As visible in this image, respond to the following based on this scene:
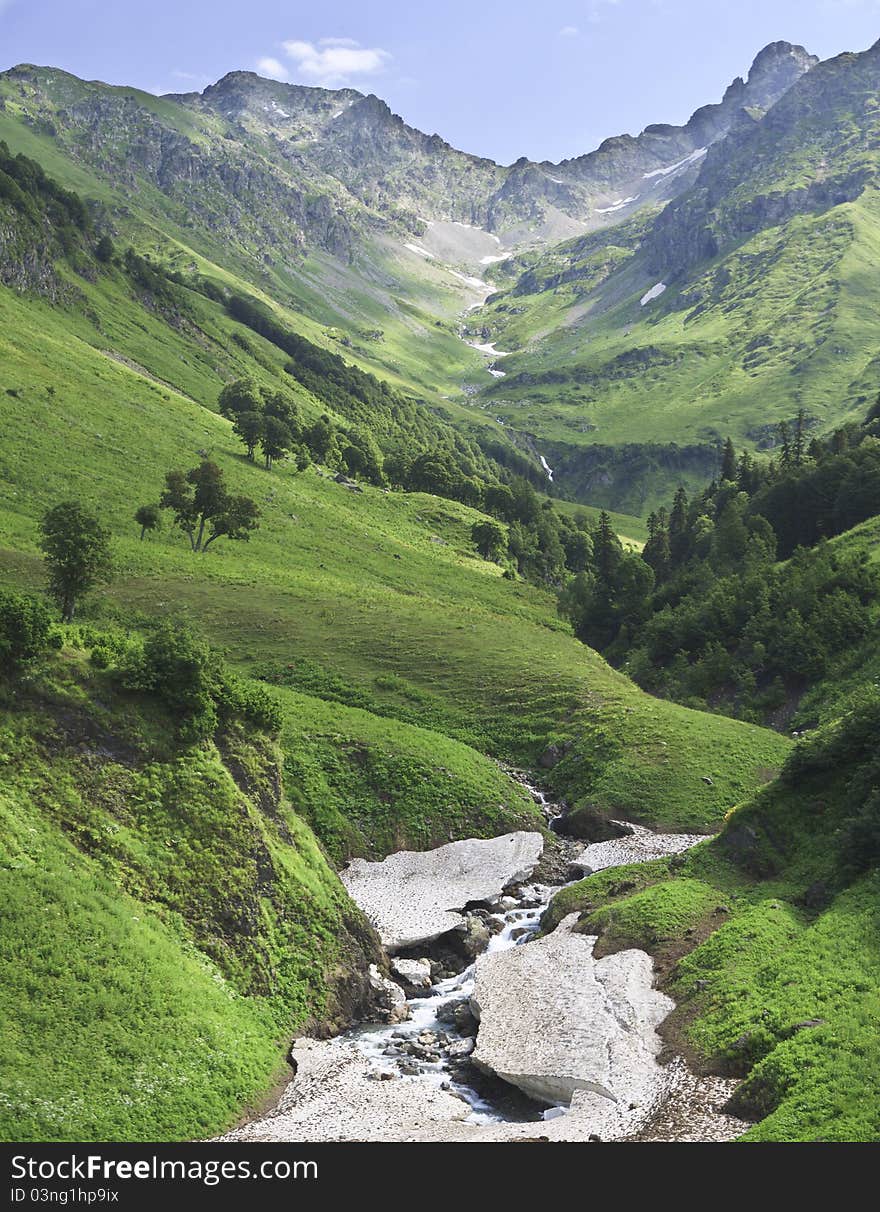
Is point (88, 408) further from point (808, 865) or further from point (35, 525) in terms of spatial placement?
point (808, 865)

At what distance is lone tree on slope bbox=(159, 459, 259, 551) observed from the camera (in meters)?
109

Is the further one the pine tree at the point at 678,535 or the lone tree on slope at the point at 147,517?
the pine tree at the point at 678,535

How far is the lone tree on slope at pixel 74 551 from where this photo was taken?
210 ft

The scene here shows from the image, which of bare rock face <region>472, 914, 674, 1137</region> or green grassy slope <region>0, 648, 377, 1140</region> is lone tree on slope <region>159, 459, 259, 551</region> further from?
bare rock face <region>472, 914, 674, 1137</region>

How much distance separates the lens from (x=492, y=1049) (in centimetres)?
3478

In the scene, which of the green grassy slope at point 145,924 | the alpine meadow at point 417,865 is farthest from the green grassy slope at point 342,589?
the green grassy slope at point 145,924

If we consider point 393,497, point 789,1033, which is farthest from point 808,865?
point 393,497

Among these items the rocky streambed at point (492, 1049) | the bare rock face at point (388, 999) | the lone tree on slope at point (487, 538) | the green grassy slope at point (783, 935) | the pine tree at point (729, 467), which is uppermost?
the pine tree at point (729, 467)

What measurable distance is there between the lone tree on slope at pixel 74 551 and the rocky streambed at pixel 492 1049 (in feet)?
94.4

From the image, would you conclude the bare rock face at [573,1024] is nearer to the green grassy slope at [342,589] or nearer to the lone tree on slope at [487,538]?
the green grassy slope at [342,589]

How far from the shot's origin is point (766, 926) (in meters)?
39.8

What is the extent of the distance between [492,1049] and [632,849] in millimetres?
26607

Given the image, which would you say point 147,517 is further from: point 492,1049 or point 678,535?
point 678,535

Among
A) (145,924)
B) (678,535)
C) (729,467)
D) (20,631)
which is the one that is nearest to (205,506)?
(20,631)
